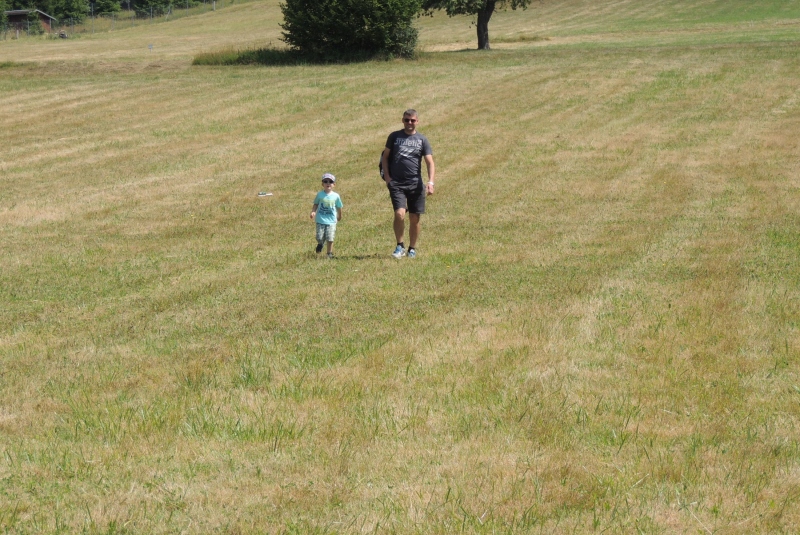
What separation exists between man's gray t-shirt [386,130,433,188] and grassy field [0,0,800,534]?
1248mm

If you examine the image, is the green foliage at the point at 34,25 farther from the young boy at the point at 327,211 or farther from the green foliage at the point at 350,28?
the young boy at the point at 327,211

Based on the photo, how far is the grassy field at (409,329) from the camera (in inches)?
235

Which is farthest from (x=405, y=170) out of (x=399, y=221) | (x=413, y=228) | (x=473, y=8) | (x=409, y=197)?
(x=473, y=8)

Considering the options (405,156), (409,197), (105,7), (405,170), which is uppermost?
(105,7)

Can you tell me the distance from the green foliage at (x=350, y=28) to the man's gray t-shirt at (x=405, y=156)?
31.9 metres

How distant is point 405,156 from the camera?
1462 centimetres

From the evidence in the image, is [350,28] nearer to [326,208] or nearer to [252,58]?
[252,58]

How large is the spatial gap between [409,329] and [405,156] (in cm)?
488

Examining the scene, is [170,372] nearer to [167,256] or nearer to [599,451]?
[599,451]

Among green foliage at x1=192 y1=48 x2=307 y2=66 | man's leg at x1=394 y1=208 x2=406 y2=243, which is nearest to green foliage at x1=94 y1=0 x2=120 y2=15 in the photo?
green foliage at x1=192 y1=48 x2=307 y2=66

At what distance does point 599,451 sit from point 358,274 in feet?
24.6

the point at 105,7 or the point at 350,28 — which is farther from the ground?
the point at 105,7

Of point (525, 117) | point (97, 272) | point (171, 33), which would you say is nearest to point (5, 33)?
point (171, 33)

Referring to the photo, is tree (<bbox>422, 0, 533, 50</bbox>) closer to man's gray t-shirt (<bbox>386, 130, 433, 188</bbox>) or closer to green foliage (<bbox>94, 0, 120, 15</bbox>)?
man's gray t-shirt (<bbox>386, 130, 433, 188</bbox>)
